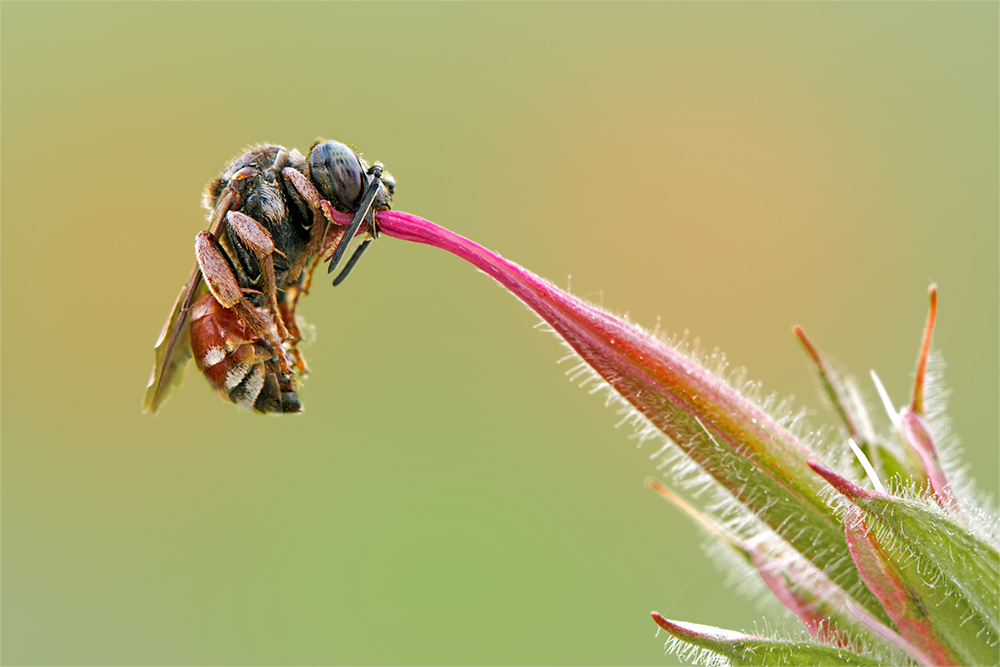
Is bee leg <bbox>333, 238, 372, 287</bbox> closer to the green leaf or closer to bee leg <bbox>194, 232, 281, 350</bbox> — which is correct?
bee leg <bbox>194, 232, 281, 350</bbox>

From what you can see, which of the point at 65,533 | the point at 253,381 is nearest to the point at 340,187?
the point at 253,381

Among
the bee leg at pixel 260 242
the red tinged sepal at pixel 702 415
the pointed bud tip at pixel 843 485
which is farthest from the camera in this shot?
the bee leg at pixel 260 242

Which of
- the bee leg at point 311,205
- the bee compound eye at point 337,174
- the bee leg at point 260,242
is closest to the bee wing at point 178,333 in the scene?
the bee leg at point 260,242

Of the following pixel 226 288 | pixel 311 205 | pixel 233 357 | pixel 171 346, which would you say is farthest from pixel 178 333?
pixel 311 205

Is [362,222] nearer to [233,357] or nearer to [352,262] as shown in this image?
[352,262]

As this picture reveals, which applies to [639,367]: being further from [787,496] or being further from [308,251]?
[308,251]

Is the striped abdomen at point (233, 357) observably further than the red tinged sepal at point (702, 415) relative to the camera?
Yes

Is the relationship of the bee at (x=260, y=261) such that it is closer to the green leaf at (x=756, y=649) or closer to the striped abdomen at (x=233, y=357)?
the striped abdomen at (x=233, y=357)
